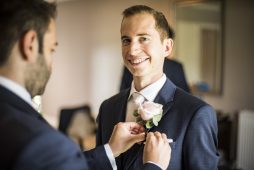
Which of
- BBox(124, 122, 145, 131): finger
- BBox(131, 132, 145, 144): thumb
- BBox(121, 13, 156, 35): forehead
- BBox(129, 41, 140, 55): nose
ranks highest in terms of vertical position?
BBox(121, 13, 156, 35): forehead

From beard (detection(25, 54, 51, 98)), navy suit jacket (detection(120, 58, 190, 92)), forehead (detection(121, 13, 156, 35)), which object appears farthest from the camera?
navy suit jacket (detection(120, 58, 190, 92))

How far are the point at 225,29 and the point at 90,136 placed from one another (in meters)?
2.18

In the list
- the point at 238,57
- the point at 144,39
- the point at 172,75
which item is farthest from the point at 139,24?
the point at 238,57

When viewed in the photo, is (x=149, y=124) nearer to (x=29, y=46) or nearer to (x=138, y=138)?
(x=138, y=138)

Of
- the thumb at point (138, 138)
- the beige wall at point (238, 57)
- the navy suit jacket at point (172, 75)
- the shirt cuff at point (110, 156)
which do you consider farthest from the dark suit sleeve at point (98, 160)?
the beige wall at point (238, 57)

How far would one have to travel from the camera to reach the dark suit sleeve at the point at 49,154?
749 mm

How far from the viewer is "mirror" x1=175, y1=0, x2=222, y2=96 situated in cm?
384

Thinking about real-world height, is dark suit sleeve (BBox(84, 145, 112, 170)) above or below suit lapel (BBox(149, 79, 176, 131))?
below

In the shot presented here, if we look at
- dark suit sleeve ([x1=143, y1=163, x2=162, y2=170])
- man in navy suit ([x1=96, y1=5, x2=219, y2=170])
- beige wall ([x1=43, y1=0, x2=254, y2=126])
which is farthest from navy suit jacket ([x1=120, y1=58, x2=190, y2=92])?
beige wall ([x1=43, y1=0, x2=254, y2=126])

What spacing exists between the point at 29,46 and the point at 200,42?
336 centimetres

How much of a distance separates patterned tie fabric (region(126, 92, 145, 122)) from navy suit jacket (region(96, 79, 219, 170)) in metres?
0.07

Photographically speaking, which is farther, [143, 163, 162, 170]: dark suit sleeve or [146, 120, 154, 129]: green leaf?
[146, 120, 154, 129]: green leaf

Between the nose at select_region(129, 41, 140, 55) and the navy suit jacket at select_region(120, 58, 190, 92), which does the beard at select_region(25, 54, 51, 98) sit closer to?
the nose at select_region(129, 41, 140, 55)

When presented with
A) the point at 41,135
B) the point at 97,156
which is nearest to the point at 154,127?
the point at 97,156
